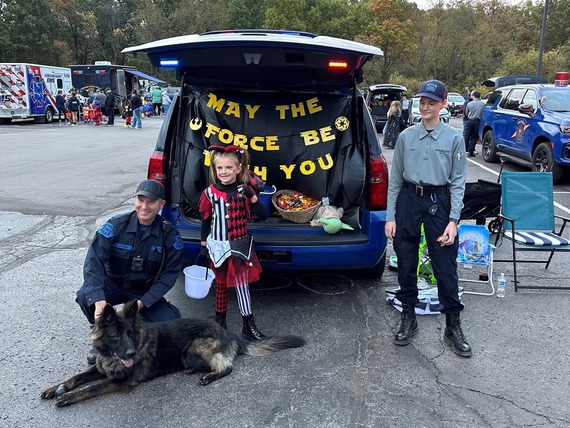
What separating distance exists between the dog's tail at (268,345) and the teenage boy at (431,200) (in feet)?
2.45

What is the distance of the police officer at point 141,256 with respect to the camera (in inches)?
134

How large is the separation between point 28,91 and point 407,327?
23.7 meters

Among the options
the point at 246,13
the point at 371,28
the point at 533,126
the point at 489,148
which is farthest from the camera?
the point at 246,13

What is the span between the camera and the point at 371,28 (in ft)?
143

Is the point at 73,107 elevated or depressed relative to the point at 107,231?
elevated

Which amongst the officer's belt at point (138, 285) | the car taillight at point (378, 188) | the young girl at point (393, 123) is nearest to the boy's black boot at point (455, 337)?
the car taillight at point (378, 188)

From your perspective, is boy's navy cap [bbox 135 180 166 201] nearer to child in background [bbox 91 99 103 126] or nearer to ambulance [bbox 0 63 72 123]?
ambulance [bbox 0 63 72 123]

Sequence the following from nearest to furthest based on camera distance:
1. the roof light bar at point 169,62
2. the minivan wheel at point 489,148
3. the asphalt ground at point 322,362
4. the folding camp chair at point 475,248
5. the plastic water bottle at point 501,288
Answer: the asphalt ground at point 322,362 < the roof light bar at point 169,62 < the plastic water bottle at point 501,288 < the folding camp chair at point 475,248 < the minivan wheel at point 489,148

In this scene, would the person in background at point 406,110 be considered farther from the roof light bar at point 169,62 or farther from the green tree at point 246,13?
the green tree at point 246,13

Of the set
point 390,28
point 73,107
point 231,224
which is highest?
point 390,28

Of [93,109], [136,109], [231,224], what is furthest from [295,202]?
[93,109]

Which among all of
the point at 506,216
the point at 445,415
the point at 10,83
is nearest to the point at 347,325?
the point at 445,415

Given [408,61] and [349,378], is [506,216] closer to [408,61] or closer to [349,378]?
[349,378]

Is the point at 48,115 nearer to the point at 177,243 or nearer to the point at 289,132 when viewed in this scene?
the point at 289,132
